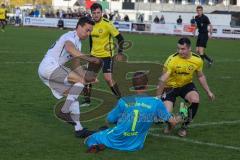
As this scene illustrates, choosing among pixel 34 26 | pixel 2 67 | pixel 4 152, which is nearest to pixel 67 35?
pixel 4 152

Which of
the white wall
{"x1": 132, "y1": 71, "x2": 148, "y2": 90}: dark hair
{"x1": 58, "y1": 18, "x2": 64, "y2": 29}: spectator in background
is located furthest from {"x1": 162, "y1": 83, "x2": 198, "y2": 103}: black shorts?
the white wall

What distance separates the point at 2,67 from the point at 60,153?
438 inches

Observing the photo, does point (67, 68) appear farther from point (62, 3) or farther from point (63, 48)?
point (62, 3)

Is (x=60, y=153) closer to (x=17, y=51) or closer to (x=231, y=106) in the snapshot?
(x=231, y=106)

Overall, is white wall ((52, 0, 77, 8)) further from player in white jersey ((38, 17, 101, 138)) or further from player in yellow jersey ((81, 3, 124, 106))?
player in white jersey ((38, 17, 101, 138))

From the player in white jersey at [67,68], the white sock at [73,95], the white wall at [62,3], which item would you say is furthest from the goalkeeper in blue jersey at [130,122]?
the white wall at [62,3]

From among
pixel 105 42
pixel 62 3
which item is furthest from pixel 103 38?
pixel 62 3

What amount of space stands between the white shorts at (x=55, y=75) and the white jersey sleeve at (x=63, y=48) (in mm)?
80

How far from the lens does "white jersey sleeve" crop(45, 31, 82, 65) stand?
889 centimetres

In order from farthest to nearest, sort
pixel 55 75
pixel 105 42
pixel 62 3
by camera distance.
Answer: pixel 62 3 → pixel 105 42 → pixel 55 75

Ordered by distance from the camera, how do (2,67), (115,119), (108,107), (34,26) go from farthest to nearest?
(34,26)
(2,67)
(108,107)
(115,119)

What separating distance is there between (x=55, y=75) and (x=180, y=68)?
2.04 m

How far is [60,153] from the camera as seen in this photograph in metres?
7.53

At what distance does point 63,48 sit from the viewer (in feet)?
29.4
